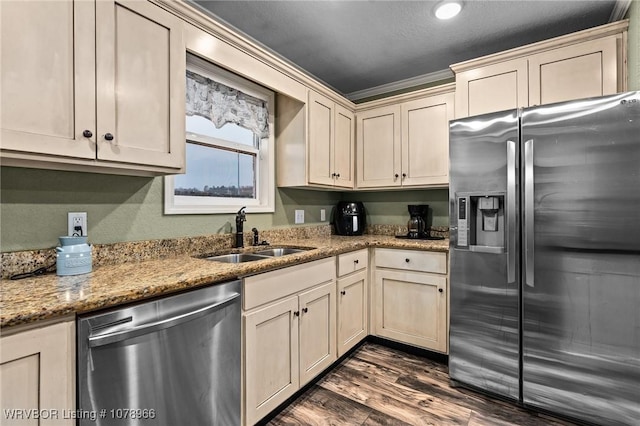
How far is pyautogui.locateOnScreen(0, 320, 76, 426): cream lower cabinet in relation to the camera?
2.71ft

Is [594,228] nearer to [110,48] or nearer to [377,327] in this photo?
[377,327]

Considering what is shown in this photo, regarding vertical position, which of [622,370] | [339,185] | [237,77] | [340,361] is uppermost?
[237,77]

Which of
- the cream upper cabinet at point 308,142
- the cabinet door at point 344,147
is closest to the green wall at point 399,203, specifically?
the cabinet door at point 344,147

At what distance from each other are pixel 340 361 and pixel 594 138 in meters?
2.10

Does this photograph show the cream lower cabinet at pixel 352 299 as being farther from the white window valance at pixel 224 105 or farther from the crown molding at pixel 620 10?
the crown molding at pixel 620 10

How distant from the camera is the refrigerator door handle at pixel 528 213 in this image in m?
1.74

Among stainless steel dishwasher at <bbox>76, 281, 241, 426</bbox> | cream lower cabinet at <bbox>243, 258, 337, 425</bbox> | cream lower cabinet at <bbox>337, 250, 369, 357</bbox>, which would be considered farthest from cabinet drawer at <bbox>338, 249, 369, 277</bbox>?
stainless steel dishwasher at <bbox>76, 281, 241, 426</bbox>

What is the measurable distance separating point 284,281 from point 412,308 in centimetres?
124

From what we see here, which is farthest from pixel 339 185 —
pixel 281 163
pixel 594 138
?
pixel 594 138

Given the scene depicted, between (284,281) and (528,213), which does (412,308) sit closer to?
(528,213)

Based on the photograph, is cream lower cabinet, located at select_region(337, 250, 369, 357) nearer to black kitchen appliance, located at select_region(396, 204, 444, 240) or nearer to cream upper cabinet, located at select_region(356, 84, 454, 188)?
black kitchen appliance, located at select_region(396, 204, 444, 240)

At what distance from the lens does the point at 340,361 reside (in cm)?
236

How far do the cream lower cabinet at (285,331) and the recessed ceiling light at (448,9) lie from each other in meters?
1.78

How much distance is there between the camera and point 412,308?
2.47 meters
